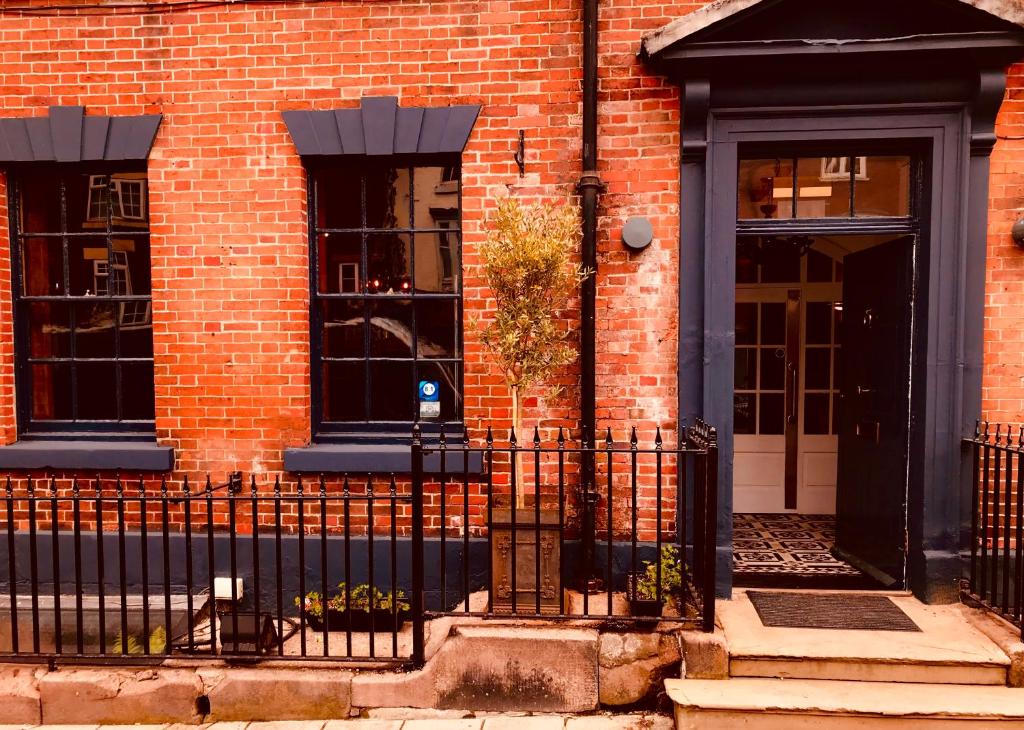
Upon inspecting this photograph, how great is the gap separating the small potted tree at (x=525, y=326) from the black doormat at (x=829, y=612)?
1435 mm

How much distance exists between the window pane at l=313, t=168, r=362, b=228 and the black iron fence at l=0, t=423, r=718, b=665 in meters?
1.82

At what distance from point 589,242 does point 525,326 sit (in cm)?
88

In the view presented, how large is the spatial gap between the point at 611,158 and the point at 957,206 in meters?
2.30

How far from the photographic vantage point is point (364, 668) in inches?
145

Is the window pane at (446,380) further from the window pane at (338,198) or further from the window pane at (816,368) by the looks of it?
the window pane at (816,368)

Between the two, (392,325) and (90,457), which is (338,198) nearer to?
(392,325)

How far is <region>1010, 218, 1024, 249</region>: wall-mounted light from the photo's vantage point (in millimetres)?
4189

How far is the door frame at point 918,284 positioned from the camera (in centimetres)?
422

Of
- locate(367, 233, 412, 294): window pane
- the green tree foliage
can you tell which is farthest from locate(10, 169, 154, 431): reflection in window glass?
the green tree foliage

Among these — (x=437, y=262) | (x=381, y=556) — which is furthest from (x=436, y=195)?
(x=381, y=556)

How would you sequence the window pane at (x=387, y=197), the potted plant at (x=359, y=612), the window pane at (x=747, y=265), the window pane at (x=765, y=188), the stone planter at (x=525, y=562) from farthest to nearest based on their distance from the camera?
the window pane at (x=747, y=265) → the window pane at (x=387, y=197) → the window pane at (x=765, y=188) → the potted plant at (x=359, y=612) → the stone planter at (x=525, y=562)

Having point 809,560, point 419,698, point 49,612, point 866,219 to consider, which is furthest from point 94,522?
point 866,219

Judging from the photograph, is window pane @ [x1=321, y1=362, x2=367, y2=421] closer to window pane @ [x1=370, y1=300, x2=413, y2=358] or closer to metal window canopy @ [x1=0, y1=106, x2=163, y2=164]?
window pane @ [x1=370, y1=300, x2=413, y2=358]

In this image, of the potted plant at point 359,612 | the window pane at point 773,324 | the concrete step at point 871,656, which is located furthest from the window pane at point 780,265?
the potted plant at point 359,612
